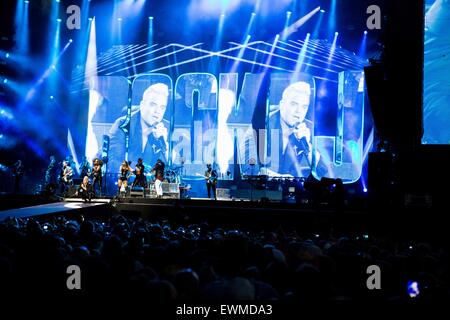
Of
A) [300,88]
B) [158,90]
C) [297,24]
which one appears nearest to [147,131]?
[158,90]

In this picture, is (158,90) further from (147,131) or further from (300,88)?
(300,88)

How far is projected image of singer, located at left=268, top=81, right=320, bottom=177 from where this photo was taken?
62.9 feet

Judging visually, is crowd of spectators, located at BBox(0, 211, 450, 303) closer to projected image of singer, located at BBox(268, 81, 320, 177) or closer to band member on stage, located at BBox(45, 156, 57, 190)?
projected image of singer, located at BBox(268, 81, 320, 177)

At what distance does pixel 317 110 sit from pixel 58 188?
11321 mm

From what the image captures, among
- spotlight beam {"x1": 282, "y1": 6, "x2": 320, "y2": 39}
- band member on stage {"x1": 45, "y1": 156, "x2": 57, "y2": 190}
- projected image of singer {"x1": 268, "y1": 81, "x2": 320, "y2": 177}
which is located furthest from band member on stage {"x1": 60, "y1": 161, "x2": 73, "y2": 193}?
spotlight beam {"x1": 282, "y1": 6, "x2": 320, "y2": 39}

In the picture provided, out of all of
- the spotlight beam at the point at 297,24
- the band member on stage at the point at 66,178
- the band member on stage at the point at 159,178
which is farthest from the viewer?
the spotlight beam at the point at 297,24

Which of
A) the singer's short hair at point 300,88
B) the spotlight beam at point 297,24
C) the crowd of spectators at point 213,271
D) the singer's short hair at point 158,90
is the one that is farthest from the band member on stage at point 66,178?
the crowd of spectators at point 213,271

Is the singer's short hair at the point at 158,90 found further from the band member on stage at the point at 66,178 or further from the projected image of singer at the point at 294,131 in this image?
the band member on stage at the point at 66,178

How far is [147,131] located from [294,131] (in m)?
6.70

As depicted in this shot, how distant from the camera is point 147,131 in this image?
818 inches

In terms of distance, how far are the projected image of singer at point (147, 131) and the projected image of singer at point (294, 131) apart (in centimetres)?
507

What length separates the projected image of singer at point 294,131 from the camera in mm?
19172

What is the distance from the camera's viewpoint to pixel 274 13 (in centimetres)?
1975
